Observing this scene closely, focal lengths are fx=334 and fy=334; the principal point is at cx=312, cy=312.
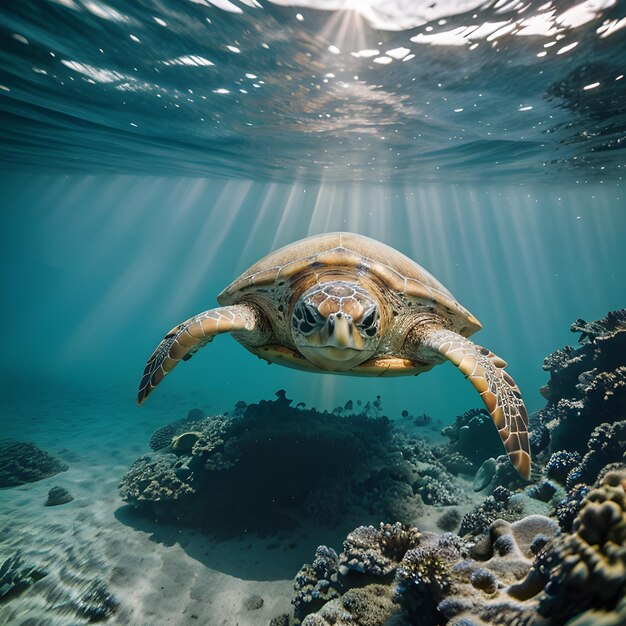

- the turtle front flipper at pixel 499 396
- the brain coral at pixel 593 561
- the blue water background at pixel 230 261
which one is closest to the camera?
the brain coral at pixel 593 561

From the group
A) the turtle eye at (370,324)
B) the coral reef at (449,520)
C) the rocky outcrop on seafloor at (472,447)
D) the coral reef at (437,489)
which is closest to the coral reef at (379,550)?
the turtle eye at (370,324)

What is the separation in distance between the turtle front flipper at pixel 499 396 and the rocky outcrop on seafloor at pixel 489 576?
0.61 metres

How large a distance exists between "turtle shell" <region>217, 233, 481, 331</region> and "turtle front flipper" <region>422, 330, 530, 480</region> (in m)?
0.71

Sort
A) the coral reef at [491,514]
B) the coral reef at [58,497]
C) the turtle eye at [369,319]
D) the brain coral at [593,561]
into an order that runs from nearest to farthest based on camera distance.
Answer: the brain coral at [593,561] < the turtle eye at [369,319] < the coral reef at [491,514] < the coral reef at [58,497]

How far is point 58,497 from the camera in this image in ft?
24.2

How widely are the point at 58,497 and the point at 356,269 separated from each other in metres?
8.26

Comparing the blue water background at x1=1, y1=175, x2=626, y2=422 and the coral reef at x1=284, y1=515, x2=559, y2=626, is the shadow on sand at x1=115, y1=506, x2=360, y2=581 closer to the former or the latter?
the coral reef at x1=284, y1=515, x2=559, y2=626

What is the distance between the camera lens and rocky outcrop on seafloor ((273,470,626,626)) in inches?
53.6

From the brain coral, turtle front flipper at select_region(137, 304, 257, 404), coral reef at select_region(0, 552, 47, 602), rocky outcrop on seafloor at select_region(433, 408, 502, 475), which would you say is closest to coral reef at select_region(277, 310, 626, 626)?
the brain coral

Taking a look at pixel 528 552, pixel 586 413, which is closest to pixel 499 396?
pixel 528 552

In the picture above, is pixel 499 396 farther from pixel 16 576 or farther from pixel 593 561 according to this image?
pixel 16 576

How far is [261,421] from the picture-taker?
737 cm

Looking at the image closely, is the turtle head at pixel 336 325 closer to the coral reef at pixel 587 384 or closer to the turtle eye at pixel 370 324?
the turtle eye at pixel 370 324

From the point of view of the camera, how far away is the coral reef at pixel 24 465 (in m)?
8.99
